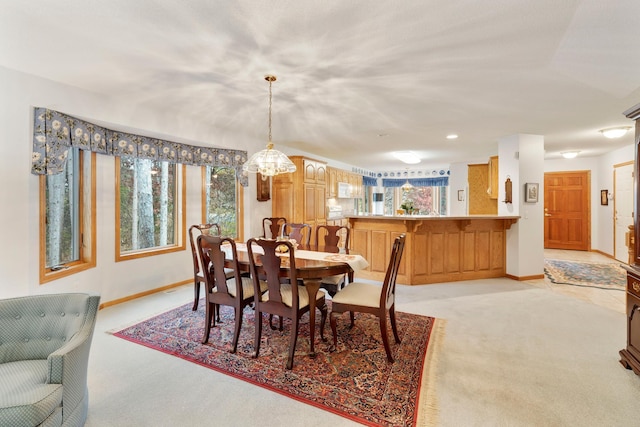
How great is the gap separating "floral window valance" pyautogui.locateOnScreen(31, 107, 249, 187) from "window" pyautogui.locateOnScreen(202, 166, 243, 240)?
0.27m

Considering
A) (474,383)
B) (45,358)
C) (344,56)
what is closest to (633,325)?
(474,383)

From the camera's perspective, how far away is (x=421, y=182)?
9.66 meters

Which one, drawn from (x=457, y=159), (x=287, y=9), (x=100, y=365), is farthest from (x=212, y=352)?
(x=457, y=159)

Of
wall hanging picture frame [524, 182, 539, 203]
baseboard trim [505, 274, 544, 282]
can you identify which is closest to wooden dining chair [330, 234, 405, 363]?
baseboard trim [505, 274, 544, 282]

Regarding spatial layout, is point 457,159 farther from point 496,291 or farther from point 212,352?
point 212,352

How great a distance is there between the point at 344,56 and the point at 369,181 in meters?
7.70

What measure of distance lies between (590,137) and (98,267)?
765cm

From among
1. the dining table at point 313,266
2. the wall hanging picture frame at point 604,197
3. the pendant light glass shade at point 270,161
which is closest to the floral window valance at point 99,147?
the pendant light glass shade at point 270,161

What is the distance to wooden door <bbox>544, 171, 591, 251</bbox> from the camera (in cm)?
751

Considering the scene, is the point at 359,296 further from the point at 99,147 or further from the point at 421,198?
the point at 421,198

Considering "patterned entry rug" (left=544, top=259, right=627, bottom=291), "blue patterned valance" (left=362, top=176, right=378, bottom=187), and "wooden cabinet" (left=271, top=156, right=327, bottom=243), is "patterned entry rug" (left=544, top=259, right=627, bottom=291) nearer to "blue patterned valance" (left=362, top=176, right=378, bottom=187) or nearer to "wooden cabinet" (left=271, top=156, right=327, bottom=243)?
"wooden cabinet" (left=271, top=156, right=327, bottom=243)

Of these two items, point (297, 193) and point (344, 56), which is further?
point (297, 193)

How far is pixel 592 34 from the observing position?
6.62 feet

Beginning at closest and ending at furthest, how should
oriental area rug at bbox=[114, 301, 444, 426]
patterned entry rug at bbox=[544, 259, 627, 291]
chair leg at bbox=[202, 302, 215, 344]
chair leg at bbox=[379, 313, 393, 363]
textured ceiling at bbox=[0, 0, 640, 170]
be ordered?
textured ceiling at bbox=[0, 0, 640, 170]
oriental area rug at bbox=[114, 301, 444, 426]
chair leg at bbox=[379, 313, 393, 363]
chair leg at bbox=[202, 302, 215, 344]
patterned entry rug at bbox=[544, 259, 627, 291]
